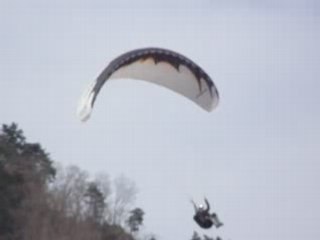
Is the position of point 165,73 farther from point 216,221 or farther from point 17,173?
point 17,173

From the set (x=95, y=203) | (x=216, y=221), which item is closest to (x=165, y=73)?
(x=216, y=221)

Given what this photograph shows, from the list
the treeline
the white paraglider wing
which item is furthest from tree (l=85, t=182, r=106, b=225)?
the white paraglider wing

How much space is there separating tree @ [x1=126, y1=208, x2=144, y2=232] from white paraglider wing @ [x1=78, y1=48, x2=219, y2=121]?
53.8 m

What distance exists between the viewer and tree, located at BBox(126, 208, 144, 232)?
83.3 m

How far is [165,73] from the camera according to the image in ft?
91.4

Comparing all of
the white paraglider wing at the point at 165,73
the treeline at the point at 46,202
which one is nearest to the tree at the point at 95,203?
the treeline at the point at 46,202

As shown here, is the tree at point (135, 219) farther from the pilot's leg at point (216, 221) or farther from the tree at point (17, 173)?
the pilot's leg at point (216, 221)

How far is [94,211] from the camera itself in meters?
80.8

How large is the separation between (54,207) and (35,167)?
276 cm

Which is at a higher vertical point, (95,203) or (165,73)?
(95,203)

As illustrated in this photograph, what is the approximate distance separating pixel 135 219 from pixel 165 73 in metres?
57.1

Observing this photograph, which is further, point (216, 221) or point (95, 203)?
point (95, 203)

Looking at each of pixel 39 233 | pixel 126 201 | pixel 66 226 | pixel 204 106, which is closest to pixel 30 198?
Answer: pixel 39 233

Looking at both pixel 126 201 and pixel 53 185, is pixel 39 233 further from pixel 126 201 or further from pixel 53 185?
pixel 126 201
